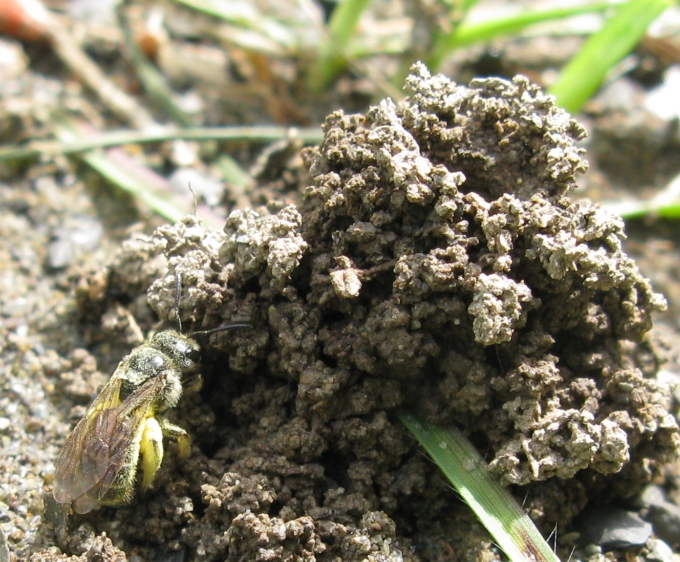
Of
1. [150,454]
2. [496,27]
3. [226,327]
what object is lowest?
[150,454]

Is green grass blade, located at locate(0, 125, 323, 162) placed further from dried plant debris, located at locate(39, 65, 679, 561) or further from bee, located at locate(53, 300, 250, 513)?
bee, located at locate(53, 300, 250, 513)

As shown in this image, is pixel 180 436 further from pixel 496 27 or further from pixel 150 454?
pixel 496 27

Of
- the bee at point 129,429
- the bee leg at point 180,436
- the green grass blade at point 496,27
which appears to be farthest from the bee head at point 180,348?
the green grass blade at point 496,27

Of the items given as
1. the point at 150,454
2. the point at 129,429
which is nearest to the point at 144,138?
the point at 129,429

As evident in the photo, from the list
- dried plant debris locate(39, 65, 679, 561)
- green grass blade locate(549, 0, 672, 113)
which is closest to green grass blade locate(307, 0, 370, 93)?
green grass blade locate(549, 0, 672, 113)

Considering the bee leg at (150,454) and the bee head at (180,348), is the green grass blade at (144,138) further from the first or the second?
the bee leg at (150,454)

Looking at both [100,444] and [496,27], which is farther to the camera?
[496,27]

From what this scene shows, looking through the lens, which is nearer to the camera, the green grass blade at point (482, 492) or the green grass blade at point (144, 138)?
the green grass blade at point (482, 492)
